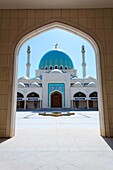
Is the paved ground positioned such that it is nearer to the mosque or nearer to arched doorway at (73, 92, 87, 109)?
the mosque

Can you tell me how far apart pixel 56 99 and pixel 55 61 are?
830 centimetres

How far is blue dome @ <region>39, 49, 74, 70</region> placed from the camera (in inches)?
987

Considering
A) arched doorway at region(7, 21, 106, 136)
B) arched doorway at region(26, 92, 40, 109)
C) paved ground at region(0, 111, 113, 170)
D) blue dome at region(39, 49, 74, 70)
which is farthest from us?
blue dome at region(39, 49, 74, 70)

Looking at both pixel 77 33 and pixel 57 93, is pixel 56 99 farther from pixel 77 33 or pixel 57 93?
pixel 77 33

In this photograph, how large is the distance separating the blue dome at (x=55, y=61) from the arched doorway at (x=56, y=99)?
6684 millimetres

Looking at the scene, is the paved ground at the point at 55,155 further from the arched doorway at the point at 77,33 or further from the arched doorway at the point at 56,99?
the arched doorway at the point at 56,99

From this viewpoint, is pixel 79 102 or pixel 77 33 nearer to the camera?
pixel 77 33

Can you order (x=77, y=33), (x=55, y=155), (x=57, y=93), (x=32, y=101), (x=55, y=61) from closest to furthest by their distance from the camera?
(x=55, y=155) → (x=77, y=33) → (x=57, y=93) → (x=32, y=101) → (x=55, y=61)

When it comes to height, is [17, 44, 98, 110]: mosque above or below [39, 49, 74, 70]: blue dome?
below

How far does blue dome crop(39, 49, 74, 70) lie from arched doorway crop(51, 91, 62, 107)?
6.68 metres

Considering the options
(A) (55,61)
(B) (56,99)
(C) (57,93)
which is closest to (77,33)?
(C) (57,93)

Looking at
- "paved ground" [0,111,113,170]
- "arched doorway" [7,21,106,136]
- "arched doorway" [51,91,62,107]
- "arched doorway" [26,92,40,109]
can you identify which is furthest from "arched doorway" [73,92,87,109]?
"paved ground" [0,111,113,170]

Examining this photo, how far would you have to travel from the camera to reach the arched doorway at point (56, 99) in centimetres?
1992

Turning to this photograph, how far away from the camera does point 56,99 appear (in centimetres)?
2012
